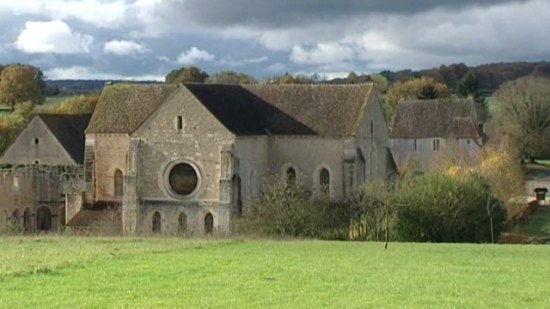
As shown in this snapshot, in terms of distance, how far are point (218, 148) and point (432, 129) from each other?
43.0 meters

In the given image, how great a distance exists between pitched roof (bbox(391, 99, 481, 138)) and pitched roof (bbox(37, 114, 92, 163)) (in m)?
34.3

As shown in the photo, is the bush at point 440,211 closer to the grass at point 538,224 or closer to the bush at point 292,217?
the bush at point 292,217

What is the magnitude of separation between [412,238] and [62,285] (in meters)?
28.5

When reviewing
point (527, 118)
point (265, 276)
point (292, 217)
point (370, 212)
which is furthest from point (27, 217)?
point (527, 118)

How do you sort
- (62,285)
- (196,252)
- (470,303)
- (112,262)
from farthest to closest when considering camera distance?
1. (196,252)
2. (112,262)
3. (62,285)
4. (470,303)

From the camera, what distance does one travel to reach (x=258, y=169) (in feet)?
185

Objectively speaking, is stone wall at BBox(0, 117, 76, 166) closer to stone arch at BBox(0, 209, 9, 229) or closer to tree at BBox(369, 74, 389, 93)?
stone arch at BBox(0, 209, 9, 229)

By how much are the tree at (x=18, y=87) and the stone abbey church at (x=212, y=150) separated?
175 feet

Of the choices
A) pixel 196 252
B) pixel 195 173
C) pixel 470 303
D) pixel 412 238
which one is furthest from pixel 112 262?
pixel 195 173

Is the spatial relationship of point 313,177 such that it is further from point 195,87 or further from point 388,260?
point 388,260

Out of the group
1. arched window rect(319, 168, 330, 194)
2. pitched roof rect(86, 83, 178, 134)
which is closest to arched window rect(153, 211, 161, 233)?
pitched roof rect(86, 83, 178, 134)

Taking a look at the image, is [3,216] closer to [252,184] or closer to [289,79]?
[252,184]

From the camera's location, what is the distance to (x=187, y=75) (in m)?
124

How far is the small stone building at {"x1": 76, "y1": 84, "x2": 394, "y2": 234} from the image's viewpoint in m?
54.1
